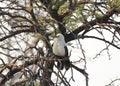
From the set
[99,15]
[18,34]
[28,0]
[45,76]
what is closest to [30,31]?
[18,34]

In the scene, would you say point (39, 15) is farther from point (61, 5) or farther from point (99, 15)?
point (99, 15)

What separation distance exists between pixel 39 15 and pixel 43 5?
0.67 ft

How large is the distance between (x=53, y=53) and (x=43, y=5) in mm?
1302

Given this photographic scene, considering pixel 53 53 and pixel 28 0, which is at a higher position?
pixel 28 0

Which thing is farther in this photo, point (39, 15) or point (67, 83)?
point (39, 15)

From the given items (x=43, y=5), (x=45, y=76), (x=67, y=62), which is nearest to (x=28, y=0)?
(x=43, y=5)

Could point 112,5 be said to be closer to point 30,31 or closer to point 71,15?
point 71,15

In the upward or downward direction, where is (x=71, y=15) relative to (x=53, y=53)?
upward

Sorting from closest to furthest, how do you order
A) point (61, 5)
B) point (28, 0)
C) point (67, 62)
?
point (67, 62) → point (28, 0) → point (61, 5)

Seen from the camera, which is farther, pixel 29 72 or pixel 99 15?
pixel 99 15

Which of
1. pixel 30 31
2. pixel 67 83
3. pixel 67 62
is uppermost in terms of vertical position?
pixel 30 31

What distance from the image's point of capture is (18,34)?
824cm

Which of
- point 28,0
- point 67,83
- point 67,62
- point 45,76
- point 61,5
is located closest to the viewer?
point 67,83

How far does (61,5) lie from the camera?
318 inches
